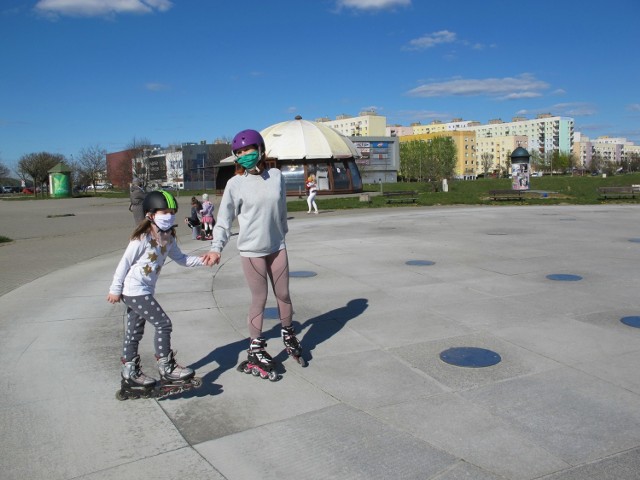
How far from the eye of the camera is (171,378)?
4188mm

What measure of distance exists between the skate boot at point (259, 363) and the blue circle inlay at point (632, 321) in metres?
3.77

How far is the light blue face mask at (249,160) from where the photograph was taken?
442cm

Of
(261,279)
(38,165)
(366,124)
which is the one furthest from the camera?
(366,124)

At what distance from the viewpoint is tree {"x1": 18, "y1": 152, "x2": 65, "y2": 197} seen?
228ft

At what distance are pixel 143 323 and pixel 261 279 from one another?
98 centimetres

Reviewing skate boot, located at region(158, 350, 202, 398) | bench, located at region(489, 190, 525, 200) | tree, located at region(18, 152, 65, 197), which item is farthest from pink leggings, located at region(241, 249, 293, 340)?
tree, located at region(18, 152, 65, 197)

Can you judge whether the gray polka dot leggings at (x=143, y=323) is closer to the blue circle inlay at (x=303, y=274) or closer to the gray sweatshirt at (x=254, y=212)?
the gray sweatshirt at (x=254, y=212)

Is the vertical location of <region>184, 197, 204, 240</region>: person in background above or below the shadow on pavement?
above

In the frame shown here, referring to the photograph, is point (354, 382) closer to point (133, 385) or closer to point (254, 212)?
point (254, 212)

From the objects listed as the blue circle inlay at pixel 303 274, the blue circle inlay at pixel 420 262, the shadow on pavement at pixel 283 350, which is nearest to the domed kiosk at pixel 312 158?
the blue circle inlay at pixel 420 262

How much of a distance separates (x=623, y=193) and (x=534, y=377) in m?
26.8

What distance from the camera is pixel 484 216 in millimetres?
19281

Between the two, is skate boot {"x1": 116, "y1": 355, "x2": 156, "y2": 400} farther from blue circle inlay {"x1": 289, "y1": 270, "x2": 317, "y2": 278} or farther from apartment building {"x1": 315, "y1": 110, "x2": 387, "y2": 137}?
apartment building {"x1": 315, "y1": 110, "x2": 387, "y2": 137}

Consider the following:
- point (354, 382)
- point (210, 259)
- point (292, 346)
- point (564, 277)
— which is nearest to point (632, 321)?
point (564, 277)
